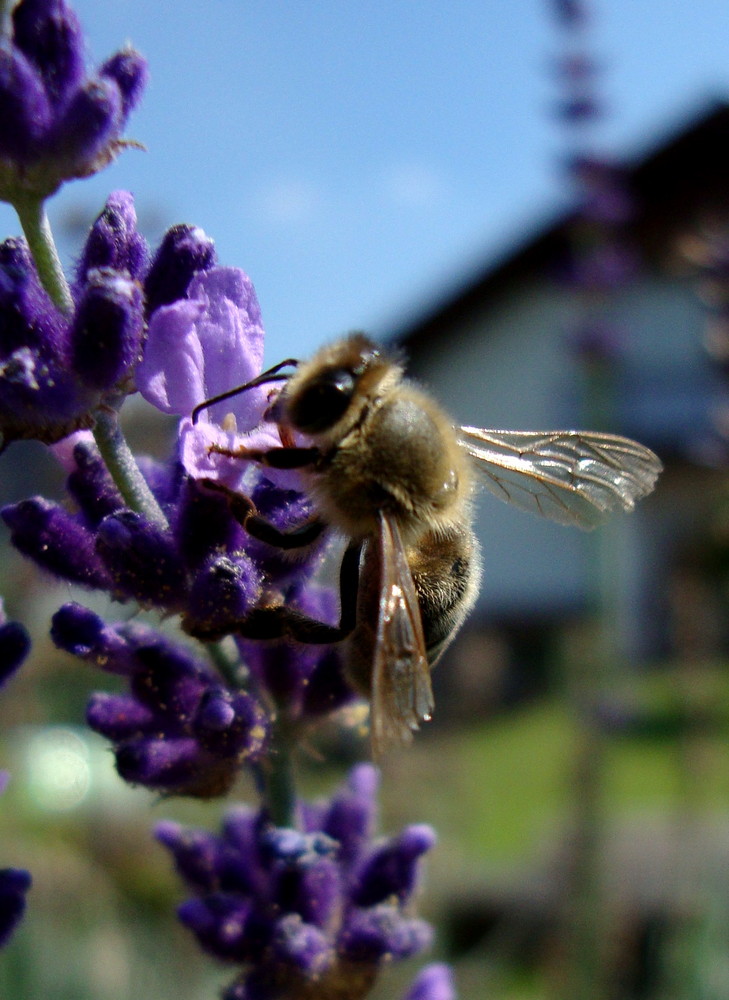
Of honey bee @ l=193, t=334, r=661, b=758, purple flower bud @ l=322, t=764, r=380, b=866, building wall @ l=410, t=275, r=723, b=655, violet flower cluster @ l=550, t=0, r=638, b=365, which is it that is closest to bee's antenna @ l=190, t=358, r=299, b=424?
honey bee @ l=193, t=334, r=661, b=758

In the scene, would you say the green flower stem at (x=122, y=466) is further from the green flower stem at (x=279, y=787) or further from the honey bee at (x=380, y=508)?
the green flower stem at (x=279, y=787)

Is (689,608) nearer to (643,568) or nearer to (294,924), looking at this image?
(294,924)

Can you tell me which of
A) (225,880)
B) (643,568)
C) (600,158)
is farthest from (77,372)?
(643,568)

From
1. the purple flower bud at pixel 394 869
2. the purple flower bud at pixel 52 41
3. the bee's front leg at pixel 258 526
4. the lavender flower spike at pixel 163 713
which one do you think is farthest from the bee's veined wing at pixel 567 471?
the purple flower bud at pixel 52 41

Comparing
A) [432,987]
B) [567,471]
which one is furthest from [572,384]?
[432,987]

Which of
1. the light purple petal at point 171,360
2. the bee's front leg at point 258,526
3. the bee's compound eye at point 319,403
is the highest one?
the light purple petal at point 171,360

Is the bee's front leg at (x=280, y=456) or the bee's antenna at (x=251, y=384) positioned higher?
the bee's antenna at (x=251, y=384)

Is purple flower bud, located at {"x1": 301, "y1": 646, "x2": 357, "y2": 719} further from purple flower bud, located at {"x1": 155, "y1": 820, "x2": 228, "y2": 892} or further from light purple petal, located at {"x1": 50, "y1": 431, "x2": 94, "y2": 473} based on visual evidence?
light purple petal, located at {"x1": 50, "y1": 431, "x2": 94, "y2": 473}
